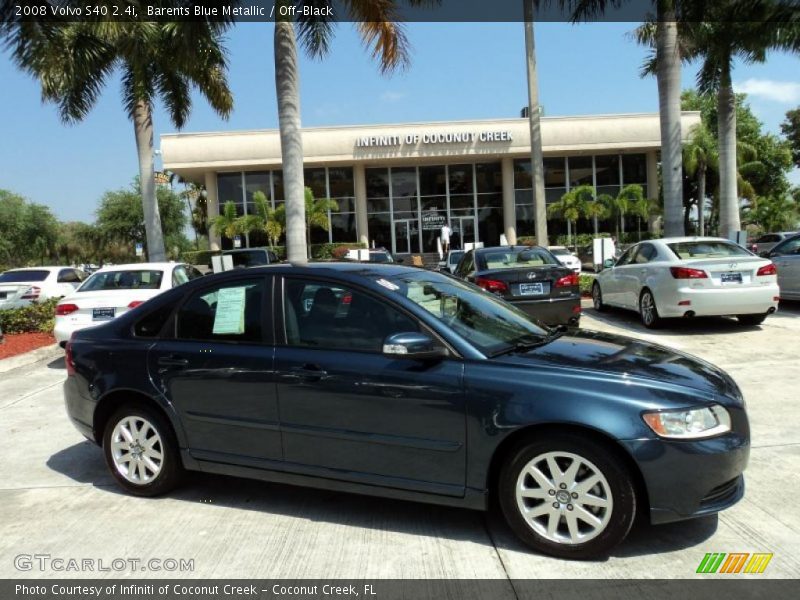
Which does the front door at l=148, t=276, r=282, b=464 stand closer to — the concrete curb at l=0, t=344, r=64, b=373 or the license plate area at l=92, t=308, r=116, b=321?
the license plate area at l=92, t=308, r=116, b=321

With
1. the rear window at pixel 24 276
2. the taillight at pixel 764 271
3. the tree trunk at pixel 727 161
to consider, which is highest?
the tree trunk at pixel 727 161

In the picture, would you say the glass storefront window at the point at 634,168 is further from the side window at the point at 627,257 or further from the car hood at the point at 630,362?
the car hood at the point at 630,362

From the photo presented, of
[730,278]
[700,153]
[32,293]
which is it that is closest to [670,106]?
[730,278]

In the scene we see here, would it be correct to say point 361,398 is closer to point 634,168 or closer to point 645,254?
point 645,254

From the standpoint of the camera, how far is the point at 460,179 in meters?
35.2

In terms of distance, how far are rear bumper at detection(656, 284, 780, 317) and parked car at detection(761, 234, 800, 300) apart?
2542 mm

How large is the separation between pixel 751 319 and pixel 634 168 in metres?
26.8

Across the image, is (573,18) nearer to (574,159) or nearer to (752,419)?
(752,419)

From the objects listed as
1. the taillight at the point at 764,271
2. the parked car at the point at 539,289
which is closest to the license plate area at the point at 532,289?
the parked car at the point at 539,289

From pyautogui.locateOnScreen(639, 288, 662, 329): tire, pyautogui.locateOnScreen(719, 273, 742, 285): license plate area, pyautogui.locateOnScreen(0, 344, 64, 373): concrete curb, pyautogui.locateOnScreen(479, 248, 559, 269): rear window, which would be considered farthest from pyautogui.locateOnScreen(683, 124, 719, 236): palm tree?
pyautogui.locateOnScreen(0, 344, 64, 373): concrete curb

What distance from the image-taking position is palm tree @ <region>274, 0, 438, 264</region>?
11.7 meters

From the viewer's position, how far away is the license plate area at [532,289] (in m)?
9.43

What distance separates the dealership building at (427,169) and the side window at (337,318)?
29387 mm

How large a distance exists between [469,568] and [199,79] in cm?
1662
